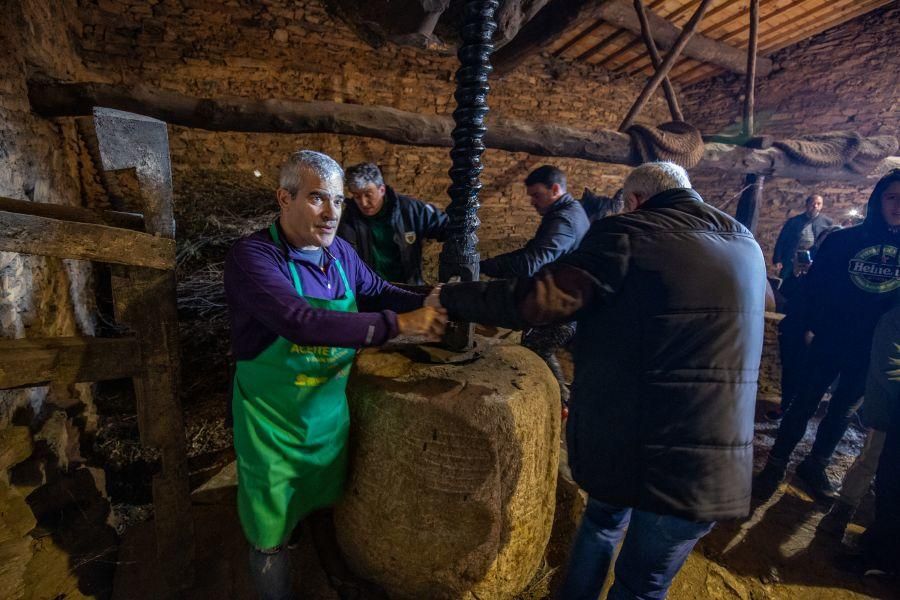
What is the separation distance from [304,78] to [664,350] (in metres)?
6.22

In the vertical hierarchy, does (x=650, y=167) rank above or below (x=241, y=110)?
below

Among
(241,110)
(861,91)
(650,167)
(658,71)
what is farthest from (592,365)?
(861,91)

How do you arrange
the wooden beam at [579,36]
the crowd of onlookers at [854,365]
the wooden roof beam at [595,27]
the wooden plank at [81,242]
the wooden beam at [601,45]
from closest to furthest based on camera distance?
the wooden plank at [81,242] → the crowd of onlookers at [854,365] → the wooden roof beam at [595,27] → the wooden beam at [579,36] → the wooden beam at [601,45]

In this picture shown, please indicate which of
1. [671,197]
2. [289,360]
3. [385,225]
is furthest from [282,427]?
[385,225]

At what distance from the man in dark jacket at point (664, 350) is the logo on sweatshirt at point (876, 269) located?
2.59m

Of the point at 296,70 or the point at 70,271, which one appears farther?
the point at 296,70

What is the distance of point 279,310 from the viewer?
1372 millimetres

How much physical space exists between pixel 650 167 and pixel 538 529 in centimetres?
182

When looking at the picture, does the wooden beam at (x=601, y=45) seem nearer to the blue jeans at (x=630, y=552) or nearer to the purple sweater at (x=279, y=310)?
the purple sweater at (x=279, y=310)

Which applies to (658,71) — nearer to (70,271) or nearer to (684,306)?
(684,306)

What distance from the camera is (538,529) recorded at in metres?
1.97

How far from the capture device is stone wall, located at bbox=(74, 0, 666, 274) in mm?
4922

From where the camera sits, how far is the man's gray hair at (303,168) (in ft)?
5.17

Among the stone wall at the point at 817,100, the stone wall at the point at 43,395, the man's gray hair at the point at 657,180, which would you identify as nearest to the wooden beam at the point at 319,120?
the stone wall at the point at 43,395
